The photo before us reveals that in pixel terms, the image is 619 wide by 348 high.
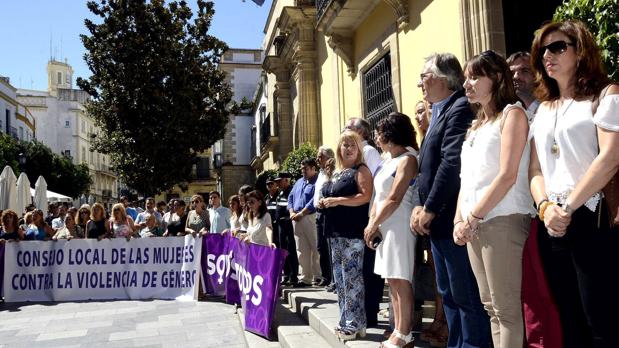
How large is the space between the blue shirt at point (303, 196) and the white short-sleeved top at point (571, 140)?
180 inches

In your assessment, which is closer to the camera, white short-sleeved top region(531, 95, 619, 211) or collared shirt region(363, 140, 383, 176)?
white short-sleeved top region(531, 95, 619, 211)

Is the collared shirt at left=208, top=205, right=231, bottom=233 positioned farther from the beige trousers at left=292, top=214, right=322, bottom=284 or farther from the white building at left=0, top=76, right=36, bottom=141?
the white building at left=0, top=76, right=36, bottom=141

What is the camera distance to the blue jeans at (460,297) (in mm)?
2855

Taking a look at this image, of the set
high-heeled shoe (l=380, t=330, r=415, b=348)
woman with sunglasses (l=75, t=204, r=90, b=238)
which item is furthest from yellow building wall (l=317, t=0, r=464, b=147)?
woman with sunglasses (l=75, t=204, r=90, b=238)

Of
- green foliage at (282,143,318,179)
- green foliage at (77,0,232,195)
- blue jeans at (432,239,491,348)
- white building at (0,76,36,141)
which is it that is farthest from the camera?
white building at (0,76,36,141)

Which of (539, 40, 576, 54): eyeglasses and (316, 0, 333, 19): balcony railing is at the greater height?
(316, 0, 333, 19): balcony railing

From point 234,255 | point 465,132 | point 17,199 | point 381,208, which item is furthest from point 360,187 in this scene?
point 17,199

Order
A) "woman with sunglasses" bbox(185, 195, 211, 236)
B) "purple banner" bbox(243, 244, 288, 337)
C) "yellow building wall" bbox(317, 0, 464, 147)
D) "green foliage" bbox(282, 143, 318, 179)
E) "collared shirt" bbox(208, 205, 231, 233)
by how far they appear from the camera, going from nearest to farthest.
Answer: "purple banner" bbox(243, 244, 288, 337) < "yellow building wall" bbox(317, 0, 464, 147) < "collared shirt" bbox(208, 205, 231, 233) < "woman with sunglasses" bbox(185, 195, 211, 236) < "green foliage" bbox(282, 143, 318, 179)

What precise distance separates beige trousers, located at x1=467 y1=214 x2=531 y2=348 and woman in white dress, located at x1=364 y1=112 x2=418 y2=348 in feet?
3.31

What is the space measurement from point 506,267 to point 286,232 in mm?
5635

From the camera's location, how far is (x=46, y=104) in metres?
66.8

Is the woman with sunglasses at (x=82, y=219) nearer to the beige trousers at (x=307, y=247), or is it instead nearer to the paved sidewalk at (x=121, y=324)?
the paved sidewalk at (x=121, y=324)

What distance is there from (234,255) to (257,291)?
1581 mm

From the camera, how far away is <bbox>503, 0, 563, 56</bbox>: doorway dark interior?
655 cm
